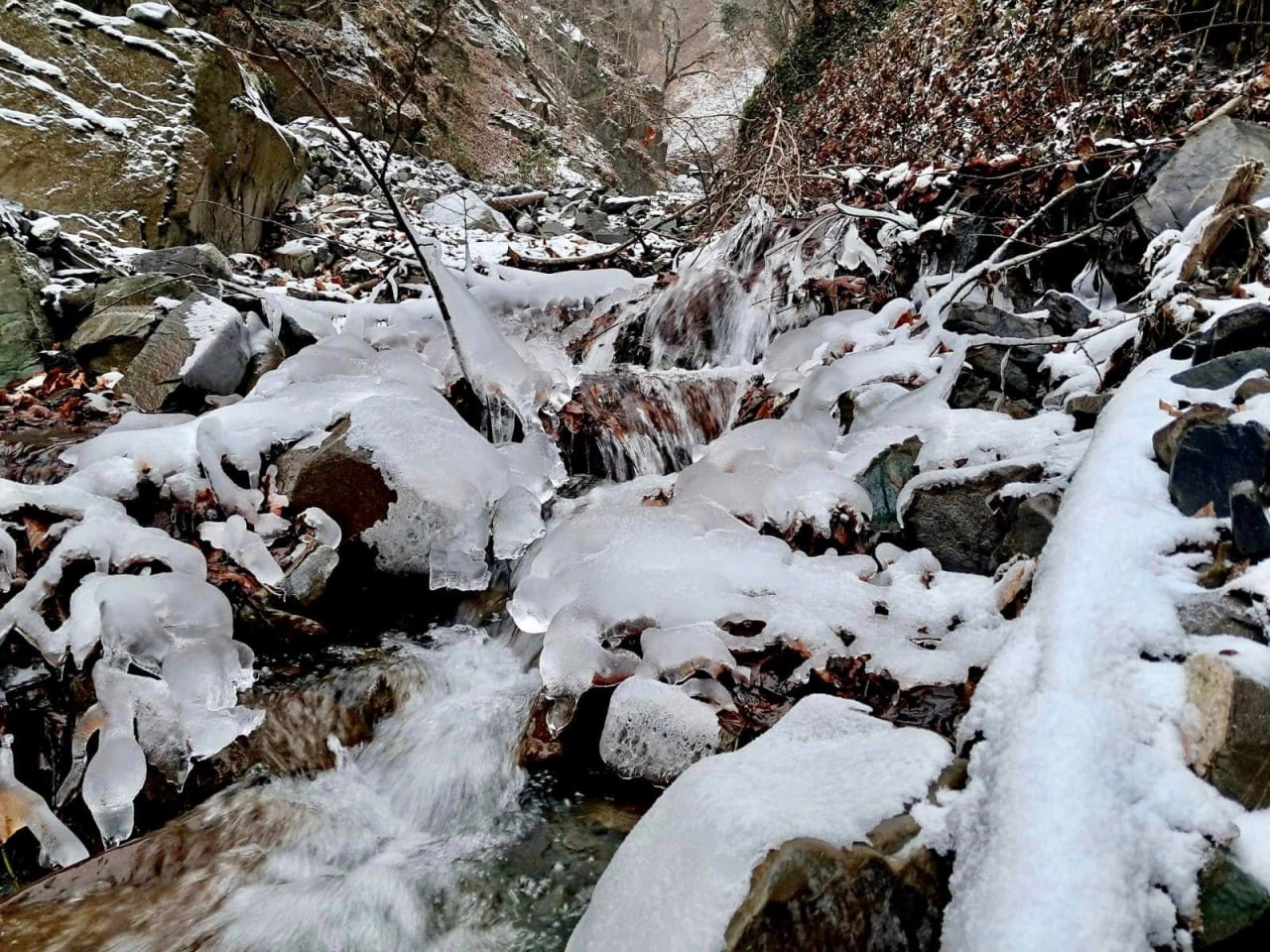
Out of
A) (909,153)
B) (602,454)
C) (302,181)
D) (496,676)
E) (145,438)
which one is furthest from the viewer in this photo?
(302,181)

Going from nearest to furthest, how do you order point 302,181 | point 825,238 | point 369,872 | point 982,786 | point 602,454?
point 982,786 → point 369,872 → point 602,454 → point 825,238 → point 302,181

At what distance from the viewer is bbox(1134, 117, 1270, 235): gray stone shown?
2.92m

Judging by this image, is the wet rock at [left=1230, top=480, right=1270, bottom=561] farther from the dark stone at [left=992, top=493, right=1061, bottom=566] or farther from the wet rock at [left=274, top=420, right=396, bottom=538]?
the wet rock at [left=274, top=420, right=396, bottom=538]

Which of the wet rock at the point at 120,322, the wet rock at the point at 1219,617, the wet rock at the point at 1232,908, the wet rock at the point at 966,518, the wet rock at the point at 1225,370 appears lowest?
the wet rock at the point at 1232,908

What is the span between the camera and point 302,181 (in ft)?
25.0

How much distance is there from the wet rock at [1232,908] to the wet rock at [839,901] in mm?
368

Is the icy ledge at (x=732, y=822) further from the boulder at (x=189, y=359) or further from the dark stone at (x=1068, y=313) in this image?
the boulder at (x=189, y=359)

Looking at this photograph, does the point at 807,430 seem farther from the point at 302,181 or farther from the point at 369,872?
the point at 302,181

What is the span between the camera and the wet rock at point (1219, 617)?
1.35m

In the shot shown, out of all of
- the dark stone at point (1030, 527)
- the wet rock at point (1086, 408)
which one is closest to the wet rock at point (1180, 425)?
the dark stone at point (1030, 527)

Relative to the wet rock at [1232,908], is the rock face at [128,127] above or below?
above

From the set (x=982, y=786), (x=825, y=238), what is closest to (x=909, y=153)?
(x=825, y=238)

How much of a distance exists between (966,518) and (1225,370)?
0.80 meters

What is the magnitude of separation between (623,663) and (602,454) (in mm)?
1738
